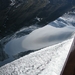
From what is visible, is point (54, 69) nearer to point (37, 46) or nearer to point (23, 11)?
point (37, 46)

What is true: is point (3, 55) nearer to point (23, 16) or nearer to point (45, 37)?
point (45, 37)

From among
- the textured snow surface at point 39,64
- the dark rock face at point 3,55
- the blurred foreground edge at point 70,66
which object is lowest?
the textured snow surface at point 39,64

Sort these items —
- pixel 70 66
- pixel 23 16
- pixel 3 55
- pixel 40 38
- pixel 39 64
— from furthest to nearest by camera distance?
1. pixel 23 16
2. pixel 40 38
3. pixel 3 55
4. pixel 39 64
5. pixel 70 66

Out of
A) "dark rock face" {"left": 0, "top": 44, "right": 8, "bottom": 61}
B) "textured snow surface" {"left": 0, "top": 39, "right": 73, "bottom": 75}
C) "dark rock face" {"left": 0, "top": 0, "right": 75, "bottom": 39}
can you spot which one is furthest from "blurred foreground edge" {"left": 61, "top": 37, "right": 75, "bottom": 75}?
"dark rock face" {"left": 0, "top": 0, "right": 75, "bottom": 39}

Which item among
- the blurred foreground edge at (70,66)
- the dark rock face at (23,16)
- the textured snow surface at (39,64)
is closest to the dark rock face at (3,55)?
the textured snow surface at (39,64)

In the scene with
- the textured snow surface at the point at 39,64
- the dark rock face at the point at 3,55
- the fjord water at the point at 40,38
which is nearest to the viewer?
the textured snow surface at the point at 39,64

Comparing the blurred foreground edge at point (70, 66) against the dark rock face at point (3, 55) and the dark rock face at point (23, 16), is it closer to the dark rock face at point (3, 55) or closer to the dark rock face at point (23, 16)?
the dark rock face at point (3, 55)

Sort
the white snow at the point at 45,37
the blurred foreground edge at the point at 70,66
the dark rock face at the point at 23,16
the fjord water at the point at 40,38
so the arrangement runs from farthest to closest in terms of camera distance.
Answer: the dark rock face at the point at 23,16, the white snow at the point at 45,37, the fjord water at the point at 40,38, the blurred foreground edge at the point at 70,66

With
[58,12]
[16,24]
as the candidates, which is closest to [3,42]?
[16,24]

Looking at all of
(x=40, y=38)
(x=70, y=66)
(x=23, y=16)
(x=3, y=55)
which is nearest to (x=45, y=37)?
(x=40, y=38)

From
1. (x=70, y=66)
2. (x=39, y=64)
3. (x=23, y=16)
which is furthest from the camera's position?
(x=23, y=16)
